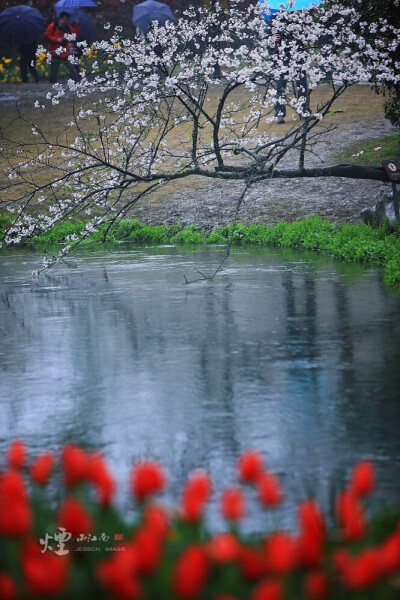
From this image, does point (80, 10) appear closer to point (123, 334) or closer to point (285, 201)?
point (285, 201)

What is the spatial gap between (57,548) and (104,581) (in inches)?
31.1

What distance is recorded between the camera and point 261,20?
50.6ft

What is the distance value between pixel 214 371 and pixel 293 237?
1029 centimetres

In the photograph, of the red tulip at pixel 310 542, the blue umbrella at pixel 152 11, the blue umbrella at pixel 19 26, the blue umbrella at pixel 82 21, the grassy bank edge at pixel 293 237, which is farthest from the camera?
the blue umbrella at pixel 19 26

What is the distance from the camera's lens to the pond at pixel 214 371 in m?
6.18

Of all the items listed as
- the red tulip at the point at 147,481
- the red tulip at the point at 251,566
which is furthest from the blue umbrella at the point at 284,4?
the red tulip at the point at 251,566

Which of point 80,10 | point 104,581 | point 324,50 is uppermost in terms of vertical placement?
point 80,10

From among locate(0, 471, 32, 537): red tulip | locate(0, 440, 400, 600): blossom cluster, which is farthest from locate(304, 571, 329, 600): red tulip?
locate(0, 471, 32, 537): red tulip

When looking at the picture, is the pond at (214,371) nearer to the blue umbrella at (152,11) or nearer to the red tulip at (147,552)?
the red tulip at (147,552)

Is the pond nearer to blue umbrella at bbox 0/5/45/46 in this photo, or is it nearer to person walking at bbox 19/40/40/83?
blue umbrella at bbox 0/5/45/46

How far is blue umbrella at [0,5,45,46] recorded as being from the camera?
33.4 metres

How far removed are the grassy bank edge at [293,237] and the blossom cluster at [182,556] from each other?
969 centimetres

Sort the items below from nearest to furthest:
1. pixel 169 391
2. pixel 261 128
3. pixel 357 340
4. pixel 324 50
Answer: pixel 169 391 < pixel 357 340 < pixel 324 50 < pixel 261 128

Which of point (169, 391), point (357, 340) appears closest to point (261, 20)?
point (357, 340)
